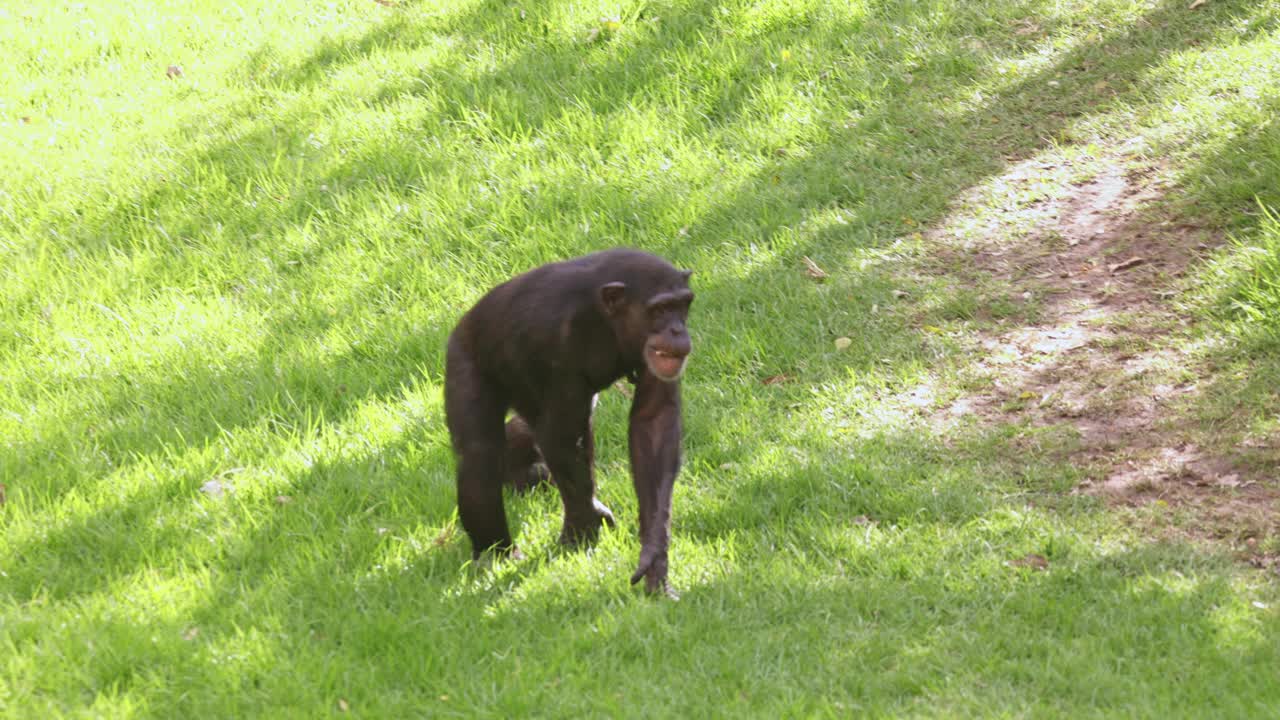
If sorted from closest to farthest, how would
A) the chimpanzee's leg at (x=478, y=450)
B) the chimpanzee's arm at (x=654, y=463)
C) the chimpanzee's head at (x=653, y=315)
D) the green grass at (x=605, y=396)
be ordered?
the green grass at (x=605, y=396), the chimpanzee's head at (x=653, y=315), the chimpanzee's arm at (x=654, y=463), the chimpanzee's leg at (x=478, y=450)

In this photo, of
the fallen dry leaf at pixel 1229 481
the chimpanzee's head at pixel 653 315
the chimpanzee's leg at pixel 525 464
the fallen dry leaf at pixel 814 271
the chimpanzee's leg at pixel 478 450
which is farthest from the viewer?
the fallen dry leaf at pixel 814 271

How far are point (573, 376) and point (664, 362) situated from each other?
1.21 feet

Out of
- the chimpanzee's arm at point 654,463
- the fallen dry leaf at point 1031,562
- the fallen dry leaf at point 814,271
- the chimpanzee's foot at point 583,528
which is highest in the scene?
the chimpanzee's arm at point 654,463

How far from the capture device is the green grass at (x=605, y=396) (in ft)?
14.2

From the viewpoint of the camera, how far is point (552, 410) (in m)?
4.71

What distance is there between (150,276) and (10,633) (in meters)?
3.37

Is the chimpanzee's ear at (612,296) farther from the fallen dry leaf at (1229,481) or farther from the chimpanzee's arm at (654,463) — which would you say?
the fallen dry leaf at (1229,481)

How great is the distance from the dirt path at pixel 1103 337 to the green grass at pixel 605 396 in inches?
7.9

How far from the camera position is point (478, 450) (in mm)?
4828

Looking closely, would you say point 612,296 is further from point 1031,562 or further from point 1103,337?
point 1103,337

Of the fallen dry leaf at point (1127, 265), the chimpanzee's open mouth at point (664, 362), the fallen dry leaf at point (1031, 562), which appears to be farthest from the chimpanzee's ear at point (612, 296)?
the fallen dry leaf at point (1127, 265)

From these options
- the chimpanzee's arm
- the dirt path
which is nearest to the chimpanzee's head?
the chimpanzee's arm

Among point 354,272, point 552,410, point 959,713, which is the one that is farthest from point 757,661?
point 354,272

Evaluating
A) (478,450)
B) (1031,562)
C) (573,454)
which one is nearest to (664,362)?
(573,454)
